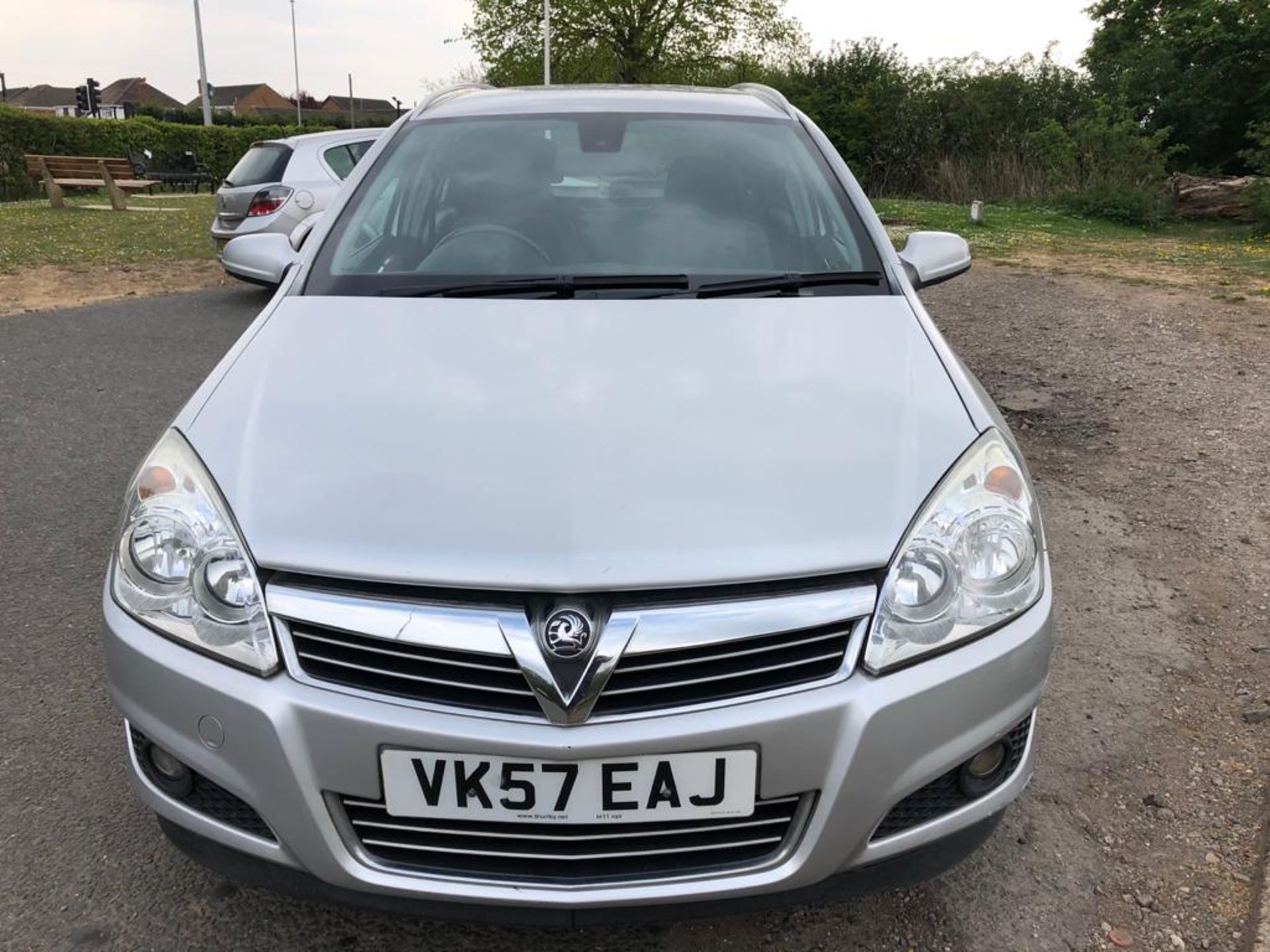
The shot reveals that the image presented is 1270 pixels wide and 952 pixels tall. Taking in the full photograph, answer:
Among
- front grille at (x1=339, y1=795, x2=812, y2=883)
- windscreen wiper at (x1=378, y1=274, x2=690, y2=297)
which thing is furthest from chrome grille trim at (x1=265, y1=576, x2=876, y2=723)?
windscreen wiper at (x1=378, y1=274, x2=690, y2=297)

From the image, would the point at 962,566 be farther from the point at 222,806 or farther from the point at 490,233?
the point at 490,233

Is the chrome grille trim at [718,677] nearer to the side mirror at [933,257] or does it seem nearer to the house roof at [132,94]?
the side mirror at [933,257]

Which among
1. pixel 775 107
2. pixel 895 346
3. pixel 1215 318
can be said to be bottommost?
pixel 1215 318

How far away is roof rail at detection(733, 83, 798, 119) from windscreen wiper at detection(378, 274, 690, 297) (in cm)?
112

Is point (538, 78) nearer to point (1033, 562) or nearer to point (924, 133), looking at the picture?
point (924, 133)

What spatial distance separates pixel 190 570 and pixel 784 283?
1.49m

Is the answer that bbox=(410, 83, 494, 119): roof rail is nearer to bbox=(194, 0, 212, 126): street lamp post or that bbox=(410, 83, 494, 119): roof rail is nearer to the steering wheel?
the steering wheel

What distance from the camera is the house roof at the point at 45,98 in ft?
313

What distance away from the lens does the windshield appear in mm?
2557

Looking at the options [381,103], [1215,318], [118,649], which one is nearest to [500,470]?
[118,649]

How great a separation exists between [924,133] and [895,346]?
78.3 feet

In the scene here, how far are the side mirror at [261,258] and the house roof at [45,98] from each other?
110 m

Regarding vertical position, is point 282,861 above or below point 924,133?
below

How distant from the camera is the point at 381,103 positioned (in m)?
117
